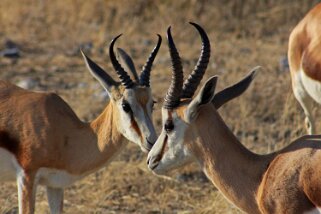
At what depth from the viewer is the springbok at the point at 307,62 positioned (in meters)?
8.38

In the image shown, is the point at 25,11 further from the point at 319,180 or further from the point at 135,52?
the point at 319,180

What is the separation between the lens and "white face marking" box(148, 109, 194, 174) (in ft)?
20.2

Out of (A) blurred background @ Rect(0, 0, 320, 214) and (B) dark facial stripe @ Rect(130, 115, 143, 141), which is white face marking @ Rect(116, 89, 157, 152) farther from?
(A) blurred background @ Rect(0, 0, 320, 214)

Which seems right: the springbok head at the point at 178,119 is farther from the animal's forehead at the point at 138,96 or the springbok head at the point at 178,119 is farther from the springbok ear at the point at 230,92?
the animal's forehead at the point at 138,96

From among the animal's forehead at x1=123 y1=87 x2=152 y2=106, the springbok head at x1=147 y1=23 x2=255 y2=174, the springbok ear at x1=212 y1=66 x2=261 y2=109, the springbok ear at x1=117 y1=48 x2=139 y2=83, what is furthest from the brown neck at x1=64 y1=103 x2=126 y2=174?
the springbok ear at x1=212 y1=66 x2=261 y2=109


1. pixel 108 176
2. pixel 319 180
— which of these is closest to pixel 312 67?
pixel 108 176

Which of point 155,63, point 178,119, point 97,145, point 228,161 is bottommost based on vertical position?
point 97,145

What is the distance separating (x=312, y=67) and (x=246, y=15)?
6.82 metres

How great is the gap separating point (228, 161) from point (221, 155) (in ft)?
0.19

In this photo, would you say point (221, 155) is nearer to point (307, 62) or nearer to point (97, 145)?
point (97, 145)

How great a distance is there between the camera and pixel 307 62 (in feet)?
27.8

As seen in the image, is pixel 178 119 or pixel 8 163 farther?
pixel 8 163

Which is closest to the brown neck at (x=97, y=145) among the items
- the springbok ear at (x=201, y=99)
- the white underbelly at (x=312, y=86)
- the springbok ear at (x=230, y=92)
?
the springbok ear at (x=230, y=92)

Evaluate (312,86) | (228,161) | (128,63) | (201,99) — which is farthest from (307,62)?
(201,99)
